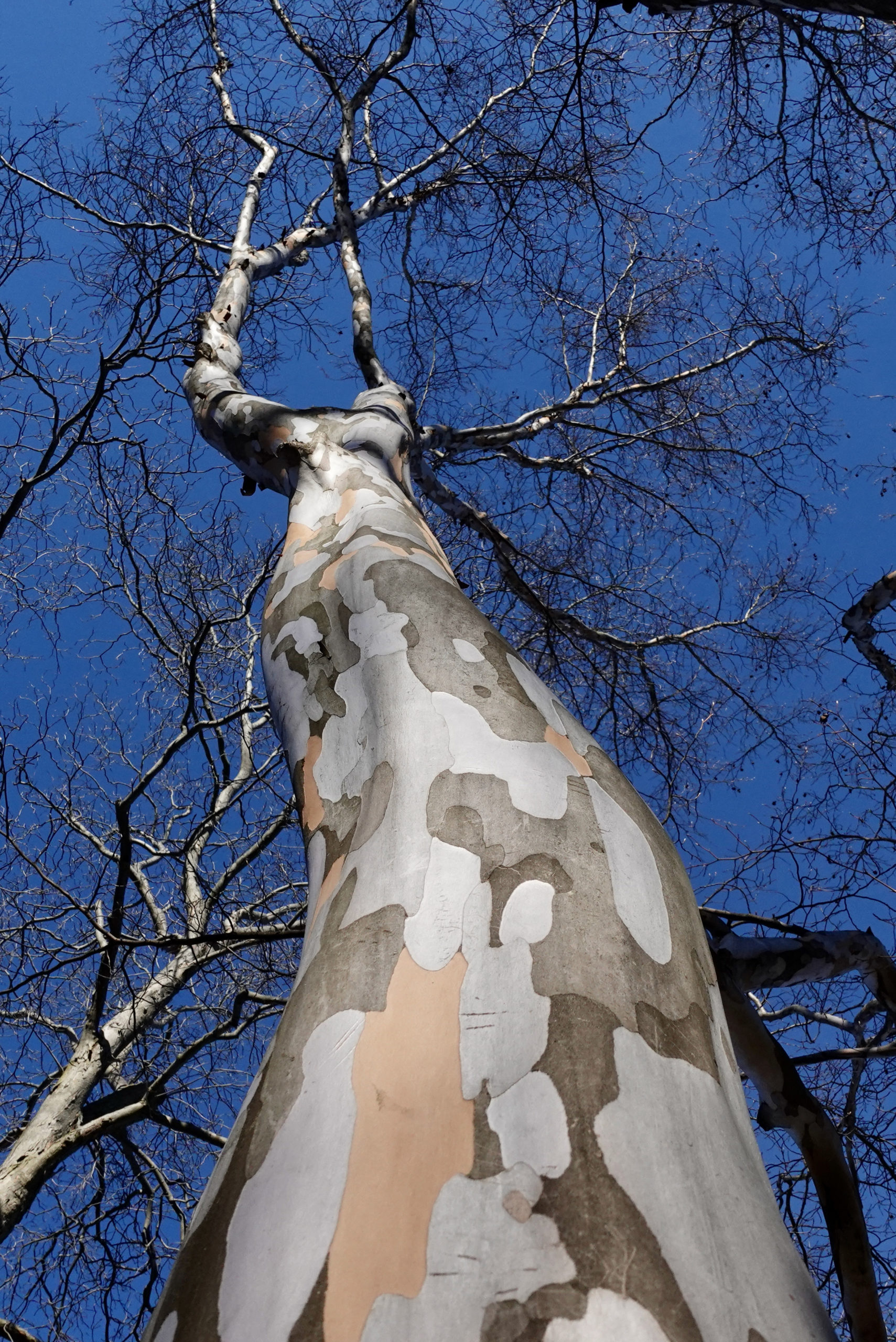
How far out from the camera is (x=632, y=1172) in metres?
0.66

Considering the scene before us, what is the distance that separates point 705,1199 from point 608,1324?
14cm

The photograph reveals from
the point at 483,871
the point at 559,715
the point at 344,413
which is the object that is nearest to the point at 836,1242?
the point at 559,715

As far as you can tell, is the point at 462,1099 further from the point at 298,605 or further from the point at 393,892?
the point at 298,605

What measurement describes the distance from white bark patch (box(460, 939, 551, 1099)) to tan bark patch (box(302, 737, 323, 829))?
1.43ft

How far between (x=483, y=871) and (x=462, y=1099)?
0.23 meters

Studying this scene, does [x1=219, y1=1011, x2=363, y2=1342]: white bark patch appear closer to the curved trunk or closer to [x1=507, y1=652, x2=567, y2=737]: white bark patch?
the curved trunk

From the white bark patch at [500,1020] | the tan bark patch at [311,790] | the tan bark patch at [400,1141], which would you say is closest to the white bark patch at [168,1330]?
the tan bark patch at [400,1141]

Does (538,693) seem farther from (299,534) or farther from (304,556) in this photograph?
(299,534)

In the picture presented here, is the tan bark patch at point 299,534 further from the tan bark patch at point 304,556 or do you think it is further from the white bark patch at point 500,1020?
the white bark patch at point 500,1020

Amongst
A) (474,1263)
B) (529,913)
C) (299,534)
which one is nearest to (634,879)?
(529,913)

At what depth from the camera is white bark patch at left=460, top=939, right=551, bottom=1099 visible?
2.40 feet

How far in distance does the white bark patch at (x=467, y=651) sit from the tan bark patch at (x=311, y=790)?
0.79 ft

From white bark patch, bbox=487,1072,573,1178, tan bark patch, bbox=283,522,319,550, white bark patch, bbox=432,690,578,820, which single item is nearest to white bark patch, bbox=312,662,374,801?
white bark patch, bbox=432,690,578,820

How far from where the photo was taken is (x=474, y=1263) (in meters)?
0.60
